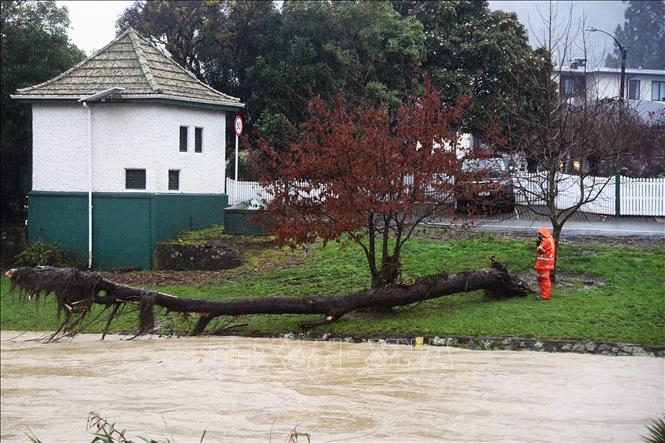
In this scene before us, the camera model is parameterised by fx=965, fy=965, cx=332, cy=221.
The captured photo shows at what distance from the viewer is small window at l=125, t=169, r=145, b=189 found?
24.6 metres

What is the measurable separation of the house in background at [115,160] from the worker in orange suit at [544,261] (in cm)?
973

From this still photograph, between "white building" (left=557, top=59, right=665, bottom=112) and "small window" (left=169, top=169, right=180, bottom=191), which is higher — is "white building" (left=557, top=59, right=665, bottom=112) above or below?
above

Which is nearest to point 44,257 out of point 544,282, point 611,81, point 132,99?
point 132,99

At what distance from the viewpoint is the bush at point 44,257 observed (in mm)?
21938

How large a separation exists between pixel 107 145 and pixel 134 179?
3.61ft

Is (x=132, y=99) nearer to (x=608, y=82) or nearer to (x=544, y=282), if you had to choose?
(x=544, y=282)

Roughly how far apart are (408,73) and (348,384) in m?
17.0

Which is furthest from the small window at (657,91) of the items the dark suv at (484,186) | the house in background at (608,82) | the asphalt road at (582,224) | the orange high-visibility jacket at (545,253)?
the orange high-visibility jacket at (545,253)

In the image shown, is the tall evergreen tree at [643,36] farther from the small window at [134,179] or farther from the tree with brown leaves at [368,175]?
the small window at [134,179]

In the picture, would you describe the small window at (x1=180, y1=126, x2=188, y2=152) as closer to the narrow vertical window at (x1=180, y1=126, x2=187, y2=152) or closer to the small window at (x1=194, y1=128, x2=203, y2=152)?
the narrow vertical window at (x1=180, y1=126, x2=187, y2=152)

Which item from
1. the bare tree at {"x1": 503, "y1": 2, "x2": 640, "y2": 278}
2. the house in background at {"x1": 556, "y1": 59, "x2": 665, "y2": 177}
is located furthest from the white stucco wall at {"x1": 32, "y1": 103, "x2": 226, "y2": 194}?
the house in background at {"x1": 556, "y1": 59, "x2": 665, "y2": 177}

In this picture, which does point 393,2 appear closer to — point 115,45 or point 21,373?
point 115,45

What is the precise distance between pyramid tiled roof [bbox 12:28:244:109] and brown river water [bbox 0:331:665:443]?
8.72m

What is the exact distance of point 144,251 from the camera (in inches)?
924
